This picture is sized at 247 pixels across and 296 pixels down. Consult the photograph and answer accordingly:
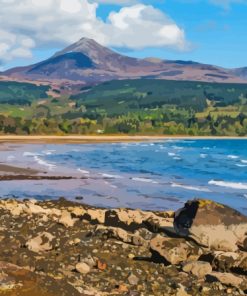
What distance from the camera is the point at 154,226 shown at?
20.0 metres

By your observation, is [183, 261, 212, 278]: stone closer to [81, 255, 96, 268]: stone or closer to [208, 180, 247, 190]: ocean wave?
[81, 255, 96, 268]: stone

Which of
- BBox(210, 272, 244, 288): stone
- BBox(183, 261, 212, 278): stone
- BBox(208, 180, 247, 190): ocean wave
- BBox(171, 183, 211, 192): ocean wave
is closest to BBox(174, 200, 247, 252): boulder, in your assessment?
BBox(183, 261, 212, 278): stone

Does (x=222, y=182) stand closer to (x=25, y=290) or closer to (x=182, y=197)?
(x=182, y=197)

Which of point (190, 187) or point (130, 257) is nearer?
point (130, 257)

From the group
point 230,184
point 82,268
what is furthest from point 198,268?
point 230,184

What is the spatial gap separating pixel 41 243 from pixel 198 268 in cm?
465

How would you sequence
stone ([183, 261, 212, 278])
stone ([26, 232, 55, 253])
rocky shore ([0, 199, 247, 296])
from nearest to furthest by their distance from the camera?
1. rocky shore ([0, 199, 247, 296])
2. stone ([183, 261, 212, 278])
3. stone ([26, 232, 55, 253])

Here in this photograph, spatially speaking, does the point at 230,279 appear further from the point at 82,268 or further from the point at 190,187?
the point at 190,187

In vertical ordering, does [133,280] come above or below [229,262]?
below

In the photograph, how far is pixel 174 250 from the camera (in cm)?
1553

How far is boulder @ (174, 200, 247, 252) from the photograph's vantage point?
55.8 ft

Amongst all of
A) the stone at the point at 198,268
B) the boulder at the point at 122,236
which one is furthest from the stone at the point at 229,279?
the boulder at the point at 122,236

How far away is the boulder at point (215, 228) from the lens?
55.8 ft

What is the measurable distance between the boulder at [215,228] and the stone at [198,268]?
228cm
